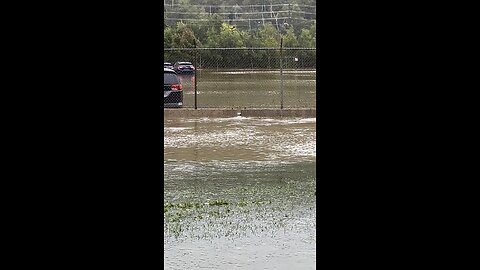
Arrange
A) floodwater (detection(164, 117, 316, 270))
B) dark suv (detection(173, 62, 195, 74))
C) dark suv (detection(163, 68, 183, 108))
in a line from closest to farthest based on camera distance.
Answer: floodwater (detection(164, 117, 316, 270)) → dark suv (detection(163, 68, 183, 108)) → dark suv (detection(173, 62, 195, 74))

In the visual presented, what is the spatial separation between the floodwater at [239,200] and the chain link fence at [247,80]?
591 centimetres

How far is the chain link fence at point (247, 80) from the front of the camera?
70.6 ft

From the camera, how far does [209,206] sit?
24.7 ft

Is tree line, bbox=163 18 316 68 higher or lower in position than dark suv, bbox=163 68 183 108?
higher

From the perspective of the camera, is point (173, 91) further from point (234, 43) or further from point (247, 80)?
point (234, 43)

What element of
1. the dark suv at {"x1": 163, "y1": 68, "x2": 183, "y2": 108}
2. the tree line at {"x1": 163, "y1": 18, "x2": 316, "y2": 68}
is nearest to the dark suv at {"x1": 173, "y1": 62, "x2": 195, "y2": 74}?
the tree line at {"x1": 163, "y1": 18, "x2": 316, "y2": 68}

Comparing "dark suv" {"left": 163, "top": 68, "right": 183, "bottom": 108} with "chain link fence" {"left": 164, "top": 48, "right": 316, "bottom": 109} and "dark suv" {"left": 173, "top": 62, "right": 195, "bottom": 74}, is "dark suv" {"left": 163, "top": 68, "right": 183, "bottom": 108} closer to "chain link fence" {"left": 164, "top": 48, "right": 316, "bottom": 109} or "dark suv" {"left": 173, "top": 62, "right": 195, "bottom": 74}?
"chain link fence" {"left": 164, "top": 48, "right": 316, "bottom": 109}

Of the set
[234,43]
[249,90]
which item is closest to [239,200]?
[249,90]

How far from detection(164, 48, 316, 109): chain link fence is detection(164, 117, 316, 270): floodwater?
5.91 metres

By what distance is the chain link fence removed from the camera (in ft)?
70.6

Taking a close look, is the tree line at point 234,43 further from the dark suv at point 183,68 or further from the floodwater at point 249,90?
the dark suv at point 183,68

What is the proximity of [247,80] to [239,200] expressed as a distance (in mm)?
25359
